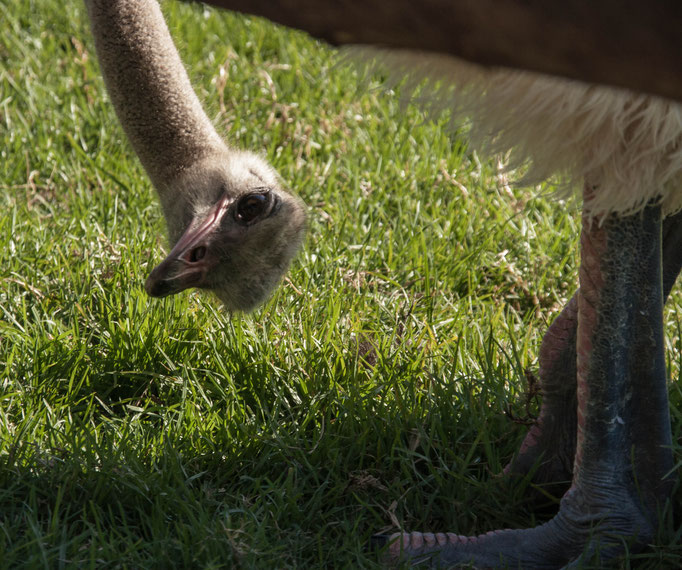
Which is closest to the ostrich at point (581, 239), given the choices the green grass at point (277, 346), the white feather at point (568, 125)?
the white feather at point (568, 125)

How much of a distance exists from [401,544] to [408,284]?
1.50 meters

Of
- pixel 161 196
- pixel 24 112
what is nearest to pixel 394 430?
pixel 161 196

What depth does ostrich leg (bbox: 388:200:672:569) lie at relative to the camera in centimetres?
240

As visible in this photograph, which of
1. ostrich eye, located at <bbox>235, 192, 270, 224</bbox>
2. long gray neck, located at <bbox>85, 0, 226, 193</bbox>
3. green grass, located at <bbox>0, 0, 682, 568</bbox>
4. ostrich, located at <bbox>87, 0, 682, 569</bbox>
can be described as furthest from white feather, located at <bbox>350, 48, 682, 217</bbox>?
long gray neck, located at <bbox>85, 0, 226, 193</bbox>

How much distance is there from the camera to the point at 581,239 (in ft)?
8.21

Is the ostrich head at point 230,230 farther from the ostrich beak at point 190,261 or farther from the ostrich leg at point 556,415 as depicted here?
the ostrich leg at point 556,415

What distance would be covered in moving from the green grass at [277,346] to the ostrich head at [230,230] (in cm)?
39

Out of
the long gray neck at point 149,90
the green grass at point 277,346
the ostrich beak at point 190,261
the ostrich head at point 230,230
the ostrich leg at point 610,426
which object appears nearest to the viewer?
the ostrich leg at point 610,426

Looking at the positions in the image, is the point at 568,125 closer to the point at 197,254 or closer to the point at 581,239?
the point at 581,239

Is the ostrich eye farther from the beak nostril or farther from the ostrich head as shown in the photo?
the beak nostril

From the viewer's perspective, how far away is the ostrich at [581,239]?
215cm

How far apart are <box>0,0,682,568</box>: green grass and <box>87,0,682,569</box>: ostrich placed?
0.57 feet

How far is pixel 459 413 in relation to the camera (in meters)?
3.10

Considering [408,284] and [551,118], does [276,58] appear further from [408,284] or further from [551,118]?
[551,118]
